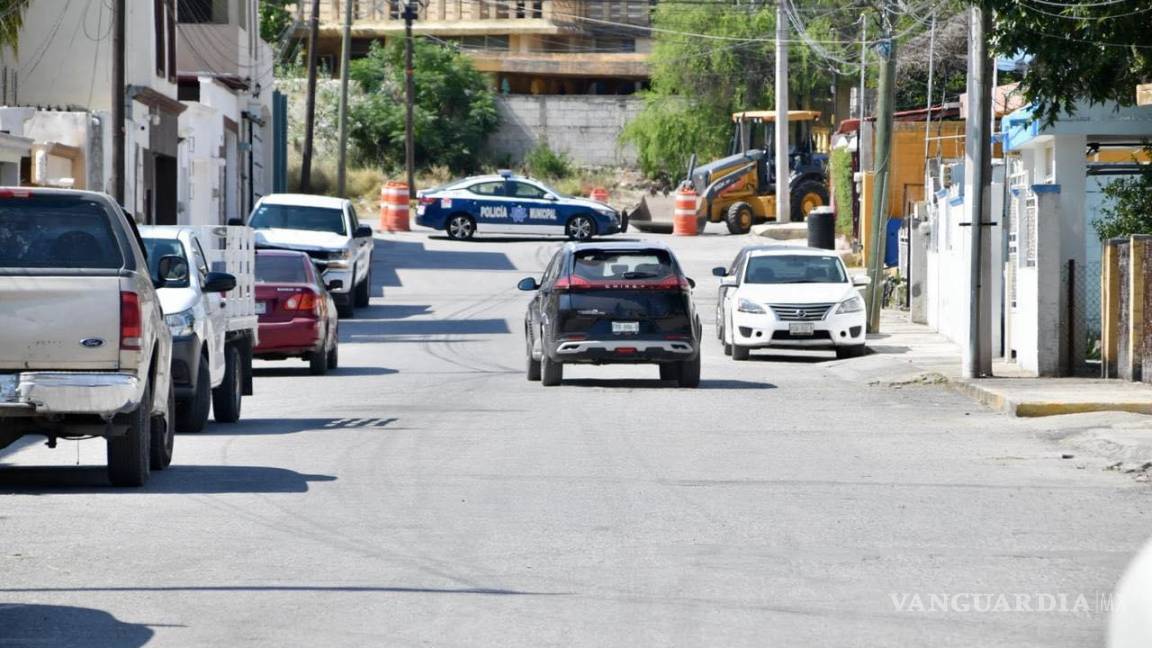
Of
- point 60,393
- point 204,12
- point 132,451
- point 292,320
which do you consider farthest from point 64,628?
point 204,12

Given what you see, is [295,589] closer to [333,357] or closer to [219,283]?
[219,283]

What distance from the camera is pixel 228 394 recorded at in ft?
57.5

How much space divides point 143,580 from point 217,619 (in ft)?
3.48

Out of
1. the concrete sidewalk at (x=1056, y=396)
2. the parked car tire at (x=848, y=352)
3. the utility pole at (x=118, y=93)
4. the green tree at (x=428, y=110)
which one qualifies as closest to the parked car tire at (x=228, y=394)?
the concrete sidewalk at (x=1056, y=396)

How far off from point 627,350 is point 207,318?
641 cm

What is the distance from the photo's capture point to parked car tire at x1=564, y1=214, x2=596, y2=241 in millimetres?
52438

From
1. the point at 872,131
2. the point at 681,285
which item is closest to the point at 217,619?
the point at 681,285

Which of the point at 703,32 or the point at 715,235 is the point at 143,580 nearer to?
the point at 715,235

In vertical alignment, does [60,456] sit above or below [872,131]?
below

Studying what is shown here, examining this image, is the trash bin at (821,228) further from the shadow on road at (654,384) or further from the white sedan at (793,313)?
the shadow on road at (654,384)

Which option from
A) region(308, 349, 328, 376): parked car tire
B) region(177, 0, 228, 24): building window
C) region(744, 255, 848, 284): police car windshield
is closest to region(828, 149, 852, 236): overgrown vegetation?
region(177, 0, 228, 24): building window

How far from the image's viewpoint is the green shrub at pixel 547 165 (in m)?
72.3

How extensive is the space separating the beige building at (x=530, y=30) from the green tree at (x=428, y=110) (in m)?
9.83

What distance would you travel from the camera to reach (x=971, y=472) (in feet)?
45.1
